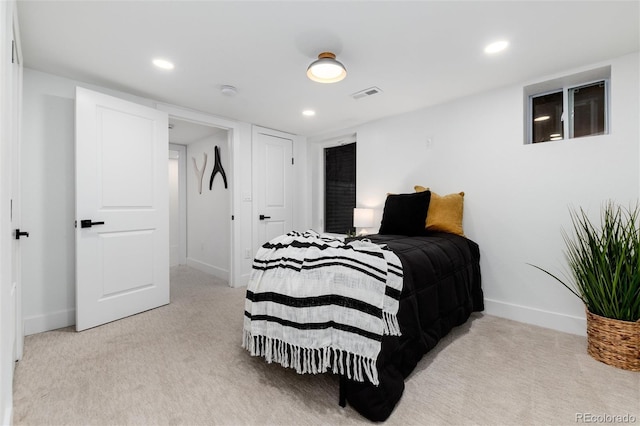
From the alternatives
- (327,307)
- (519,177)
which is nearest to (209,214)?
(327,307)

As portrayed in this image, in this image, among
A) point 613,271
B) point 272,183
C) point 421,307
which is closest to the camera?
point 421,307

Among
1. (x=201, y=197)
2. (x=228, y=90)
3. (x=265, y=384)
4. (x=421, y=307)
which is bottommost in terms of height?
(x=265, y=384)

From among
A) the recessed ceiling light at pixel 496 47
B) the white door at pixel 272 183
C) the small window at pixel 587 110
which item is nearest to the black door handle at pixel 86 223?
the white door at pixel 272 183

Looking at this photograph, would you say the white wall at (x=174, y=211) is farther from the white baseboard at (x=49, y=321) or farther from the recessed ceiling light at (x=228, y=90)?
the recessed ceiling light at (x=228, y=90)

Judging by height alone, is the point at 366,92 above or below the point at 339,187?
above

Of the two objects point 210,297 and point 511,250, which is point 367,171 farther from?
point 210,297

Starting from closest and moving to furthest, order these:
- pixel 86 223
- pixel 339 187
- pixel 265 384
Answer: pixel 265 384 → pixel 86 223 → pixel 339 187

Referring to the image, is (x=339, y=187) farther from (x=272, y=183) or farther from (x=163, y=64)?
(x=163, y=64)

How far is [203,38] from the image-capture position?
6.34 feet

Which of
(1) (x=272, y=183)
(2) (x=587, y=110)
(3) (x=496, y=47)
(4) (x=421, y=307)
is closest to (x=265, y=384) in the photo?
(4) (x=421, y=307)

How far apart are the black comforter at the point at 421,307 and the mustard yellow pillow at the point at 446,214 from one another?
11cm

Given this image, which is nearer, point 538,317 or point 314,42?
point 314,42

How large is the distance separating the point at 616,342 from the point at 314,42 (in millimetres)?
2822

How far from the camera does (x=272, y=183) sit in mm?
4273
